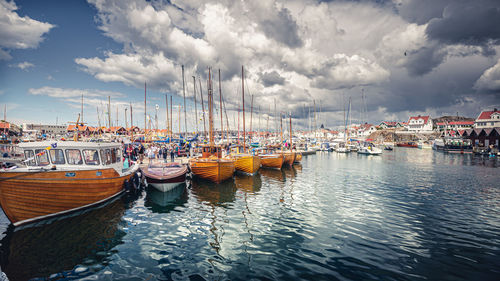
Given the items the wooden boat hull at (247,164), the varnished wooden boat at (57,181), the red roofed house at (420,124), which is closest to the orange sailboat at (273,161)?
the wooden boat hull at (247,164)

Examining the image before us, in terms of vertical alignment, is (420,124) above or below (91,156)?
above

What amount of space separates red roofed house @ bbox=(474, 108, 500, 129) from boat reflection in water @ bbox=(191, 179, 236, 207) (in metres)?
104

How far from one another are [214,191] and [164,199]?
4.53m

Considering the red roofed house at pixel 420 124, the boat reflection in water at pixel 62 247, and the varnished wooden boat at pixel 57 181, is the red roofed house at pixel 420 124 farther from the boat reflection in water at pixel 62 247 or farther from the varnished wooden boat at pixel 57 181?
the boat reflection in water at pixel 62 247

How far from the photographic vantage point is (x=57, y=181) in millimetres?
10891

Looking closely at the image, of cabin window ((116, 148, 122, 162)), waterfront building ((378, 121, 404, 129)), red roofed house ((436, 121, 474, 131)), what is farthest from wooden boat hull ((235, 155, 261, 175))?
waterfront building ((378, 121, 404, 129))

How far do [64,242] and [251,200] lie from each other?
11195 millimetres

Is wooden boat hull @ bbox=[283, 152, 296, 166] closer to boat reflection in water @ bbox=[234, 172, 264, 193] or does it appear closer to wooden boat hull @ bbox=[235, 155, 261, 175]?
wooden boat hull @ bbox=[235, 155, 261, 175]

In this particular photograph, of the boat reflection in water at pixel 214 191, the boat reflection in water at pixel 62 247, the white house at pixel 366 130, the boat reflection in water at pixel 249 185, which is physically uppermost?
the white house at pixel 366 130

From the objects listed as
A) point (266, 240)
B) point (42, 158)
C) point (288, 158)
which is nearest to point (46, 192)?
point (42, 158)

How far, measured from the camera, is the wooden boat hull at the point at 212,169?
20859mm

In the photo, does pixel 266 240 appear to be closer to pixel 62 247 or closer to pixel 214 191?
pixel 62 247

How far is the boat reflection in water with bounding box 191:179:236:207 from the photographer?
52.6ft

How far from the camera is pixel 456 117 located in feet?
492
